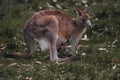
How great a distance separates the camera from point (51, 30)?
8.48m

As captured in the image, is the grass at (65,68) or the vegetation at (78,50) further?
the vegetation at (78,50)

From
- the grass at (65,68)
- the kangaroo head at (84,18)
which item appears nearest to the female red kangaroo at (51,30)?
the kangaroo head at (84,18)

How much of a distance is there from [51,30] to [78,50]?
1139mm

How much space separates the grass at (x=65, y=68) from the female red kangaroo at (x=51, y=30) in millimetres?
224

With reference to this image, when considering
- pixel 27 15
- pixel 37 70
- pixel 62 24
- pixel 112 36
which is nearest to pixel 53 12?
pixel 62 24

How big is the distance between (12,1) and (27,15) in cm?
113

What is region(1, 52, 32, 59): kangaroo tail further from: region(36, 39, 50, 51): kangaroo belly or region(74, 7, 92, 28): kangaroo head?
region(74, 7, 92, 28): kangaroo head

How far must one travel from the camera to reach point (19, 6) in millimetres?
12461

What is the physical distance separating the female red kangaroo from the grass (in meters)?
0.22

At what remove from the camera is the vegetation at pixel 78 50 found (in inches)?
309

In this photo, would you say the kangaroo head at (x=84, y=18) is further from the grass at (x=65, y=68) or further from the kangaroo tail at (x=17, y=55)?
the kangaroo tail at (x=17, y=55)

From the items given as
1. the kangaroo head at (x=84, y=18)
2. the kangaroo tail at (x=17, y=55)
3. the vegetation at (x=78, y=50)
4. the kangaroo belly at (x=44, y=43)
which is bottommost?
the vegetation at (x=78, y=50)

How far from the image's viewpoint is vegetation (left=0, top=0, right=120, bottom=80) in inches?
309

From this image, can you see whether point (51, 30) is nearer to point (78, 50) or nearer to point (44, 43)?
point (44, 43)
